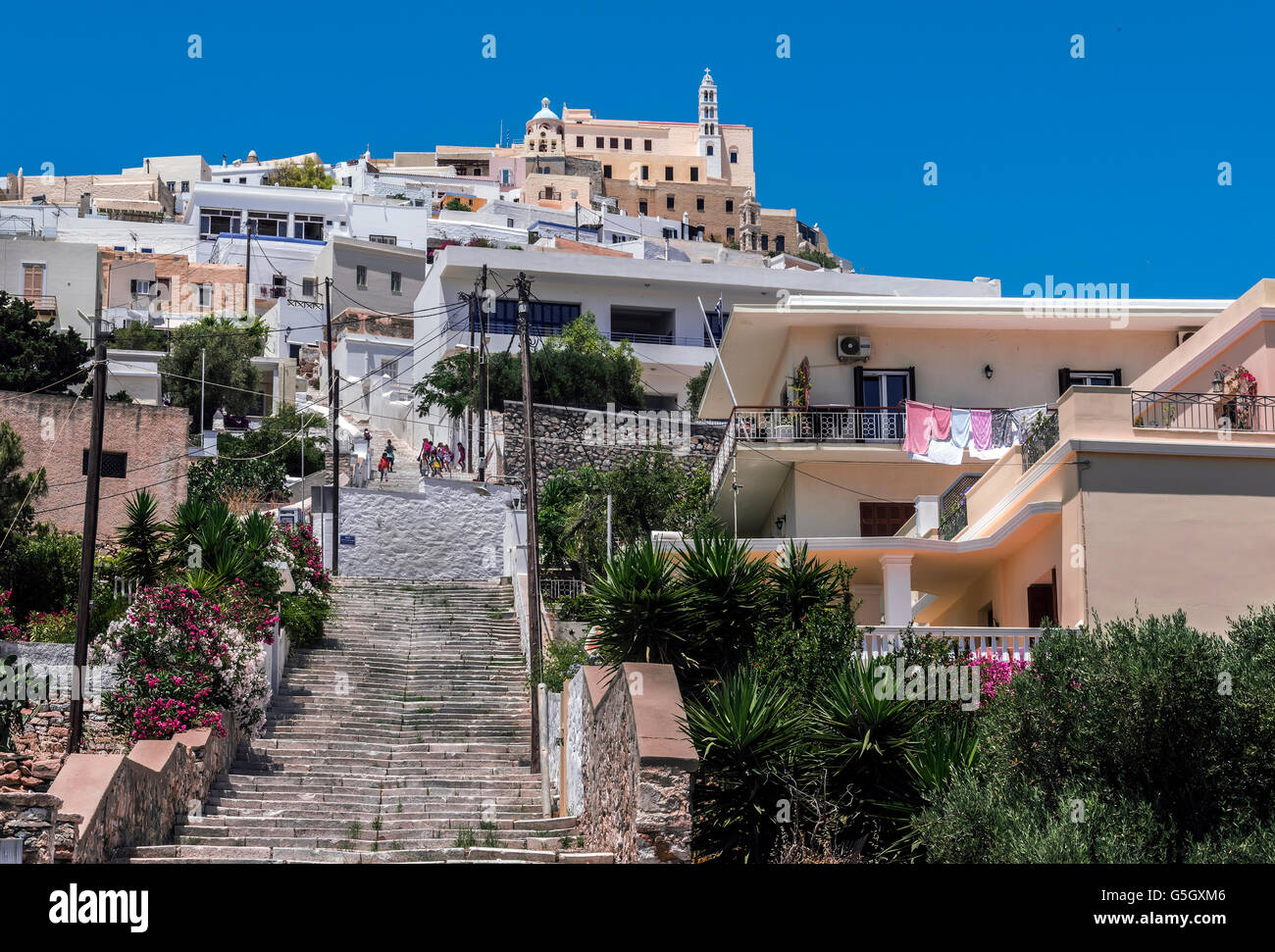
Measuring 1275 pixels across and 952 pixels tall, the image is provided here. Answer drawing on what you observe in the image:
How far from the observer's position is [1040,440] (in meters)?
22.1

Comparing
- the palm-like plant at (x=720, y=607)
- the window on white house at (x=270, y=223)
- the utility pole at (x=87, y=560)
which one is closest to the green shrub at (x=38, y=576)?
the utility pole at (x=87, y=560)

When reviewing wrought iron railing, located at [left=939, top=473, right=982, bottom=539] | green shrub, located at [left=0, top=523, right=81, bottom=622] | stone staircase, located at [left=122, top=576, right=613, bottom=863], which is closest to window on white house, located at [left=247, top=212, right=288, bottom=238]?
stone staircase, located at [left=122, top=576, right=613, bottom=863]

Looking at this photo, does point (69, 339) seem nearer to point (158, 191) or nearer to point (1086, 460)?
point (1086, 460)

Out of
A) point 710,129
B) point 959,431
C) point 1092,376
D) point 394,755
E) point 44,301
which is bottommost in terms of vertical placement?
point 394,755

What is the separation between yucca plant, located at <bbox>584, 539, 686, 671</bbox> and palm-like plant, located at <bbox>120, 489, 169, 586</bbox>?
38.7 feet

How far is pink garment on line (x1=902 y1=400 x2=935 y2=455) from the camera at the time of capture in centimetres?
2778

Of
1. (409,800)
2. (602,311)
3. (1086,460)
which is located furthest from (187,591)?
(602,311)

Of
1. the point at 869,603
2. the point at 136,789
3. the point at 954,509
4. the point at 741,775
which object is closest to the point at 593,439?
the point at 869,603

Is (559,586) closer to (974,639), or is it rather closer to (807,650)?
(974,639)

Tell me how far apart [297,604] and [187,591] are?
20.3 ft

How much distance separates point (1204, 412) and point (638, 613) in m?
9.53

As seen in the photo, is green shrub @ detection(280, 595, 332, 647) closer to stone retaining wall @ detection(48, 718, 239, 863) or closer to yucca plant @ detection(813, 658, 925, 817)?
stone retaining wall @ detection(48, 718, 239, 863)

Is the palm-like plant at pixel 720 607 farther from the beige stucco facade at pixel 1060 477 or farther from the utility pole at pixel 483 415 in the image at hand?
the utility pole at pixel 483 415

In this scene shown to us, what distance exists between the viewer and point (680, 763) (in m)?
14.0
